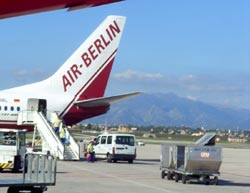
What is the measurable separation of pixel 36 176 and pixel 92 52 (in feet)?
105

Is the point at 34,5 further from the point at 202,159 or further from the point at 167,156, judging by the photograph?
the point at 167,156

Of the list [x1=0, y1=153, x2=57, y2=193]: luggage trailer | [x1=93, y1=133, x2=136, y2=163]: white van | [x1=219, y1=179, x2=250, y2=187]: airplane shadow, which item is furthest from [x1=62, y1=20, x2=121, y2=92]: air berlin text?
[x1=0, y1=153, x2=57, y2=193]: luggage trailer

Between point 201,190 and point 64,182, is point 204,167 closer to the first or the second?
point 201,190

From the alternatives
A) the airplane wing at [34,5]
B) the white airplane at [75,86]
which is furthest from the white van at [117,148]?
the airplane wing at [34,5]

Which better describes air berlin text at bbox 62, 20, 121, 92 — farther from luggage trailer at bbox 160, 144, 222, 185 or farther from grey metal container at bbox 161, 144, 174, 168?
luggage trailer at bbox 160, 144, 222, 185

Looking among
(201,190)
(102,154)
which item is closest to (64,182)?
(201,190)

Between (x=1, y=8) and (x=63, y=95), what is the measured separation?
36.6 m

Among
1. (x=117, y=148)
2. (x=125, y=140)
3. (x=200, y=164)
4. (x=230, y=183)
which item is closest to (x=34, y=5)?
(x=200, y=164)

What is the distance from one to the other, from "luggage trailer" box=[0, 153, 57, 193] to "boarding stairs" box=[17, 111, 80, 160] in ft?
78.7

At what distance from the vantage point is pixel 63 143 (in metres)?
39.9

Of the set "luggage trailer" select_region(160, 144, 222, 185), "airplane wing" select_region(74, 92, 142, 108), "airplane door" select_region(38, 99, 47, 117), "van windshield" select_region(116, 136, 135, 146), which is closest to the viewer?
"luggage trailer" select_region(160, 144, 222, 185)

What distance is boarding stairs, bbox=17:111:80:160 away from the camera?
3894 cm

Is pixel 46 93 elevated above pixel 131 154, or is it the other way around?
pixel 46 93

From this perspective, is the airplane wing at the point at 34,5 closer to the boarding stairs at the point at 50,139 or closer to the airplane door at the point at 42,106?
the boarding stairs at the point at 50,139
